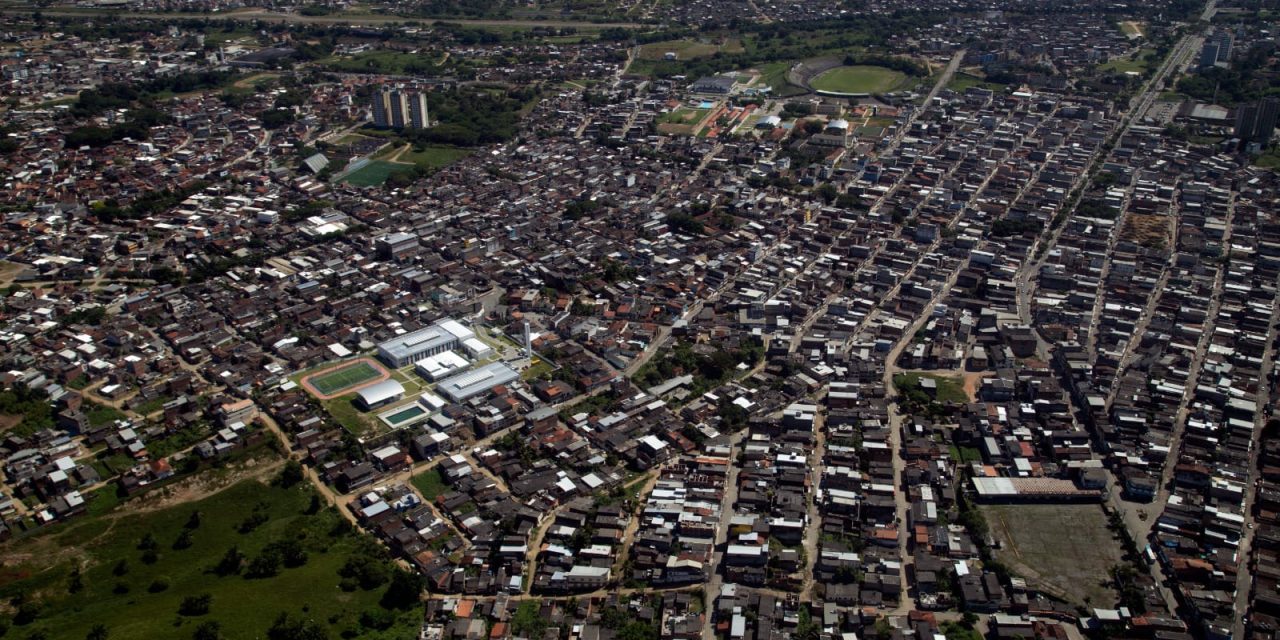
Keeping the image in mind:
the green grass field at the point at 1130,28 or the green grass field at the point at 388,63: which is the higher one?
the green grass field at the point at 1130,28

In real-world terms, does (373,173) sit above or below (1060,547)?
above

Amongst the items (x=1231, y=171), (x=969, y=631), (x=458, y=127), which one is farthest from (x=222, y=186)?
(x=1231, y=171)

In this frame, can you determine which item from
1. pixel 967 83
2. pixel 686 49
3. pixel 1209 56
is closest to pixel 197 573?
pixel 967 83

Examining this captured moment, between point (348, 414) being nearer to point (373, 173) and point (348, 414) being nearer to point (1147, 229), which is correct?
point (373, 173)

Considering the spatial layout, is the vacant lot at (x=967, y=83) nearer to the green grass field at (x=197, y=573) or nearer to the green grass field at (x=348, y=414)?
the green grass field at (x=348, y=414)

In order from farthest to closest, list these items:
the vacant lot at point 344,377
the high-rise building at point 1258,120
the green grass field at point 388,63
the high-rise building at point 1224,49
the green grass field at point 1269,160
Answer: the green grass field at point 388,63 → the high-rise building at point 1224,49 → the high-rise building at point 1258,120 → the green grass field at point 1269,160 → the vacant lot at point 344,377

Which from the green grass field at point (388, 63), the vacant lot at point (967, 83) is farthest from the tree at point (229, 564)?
the vacant lot at point (967, 83)

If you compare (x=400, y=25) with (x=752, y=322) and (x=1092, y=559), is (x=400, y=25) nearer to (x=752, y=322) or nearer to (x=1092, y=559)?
(x=752, y=322)
